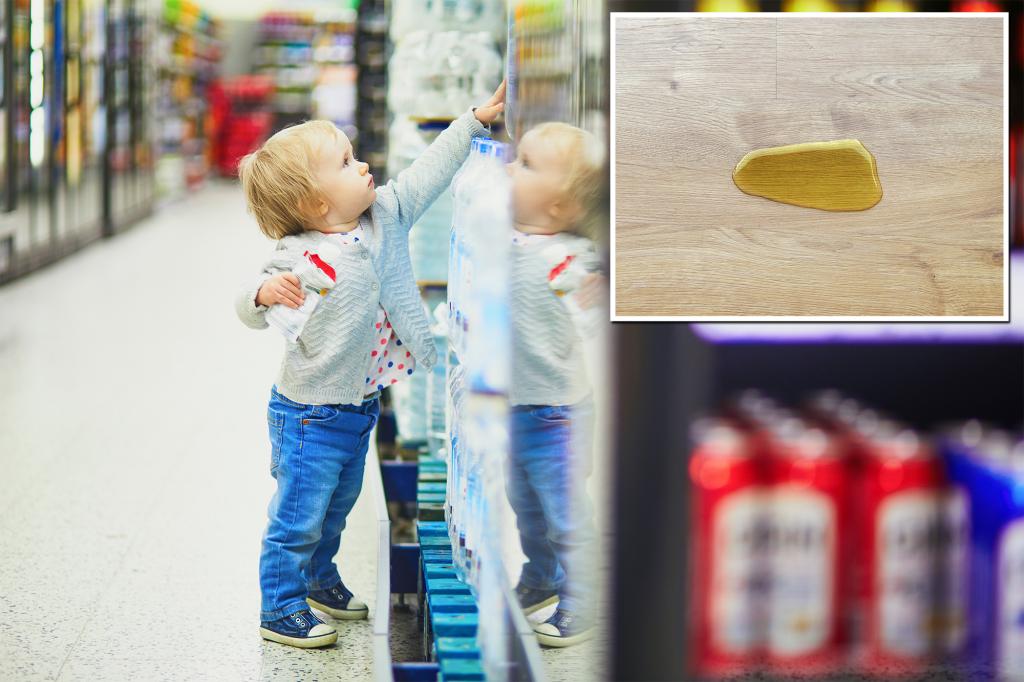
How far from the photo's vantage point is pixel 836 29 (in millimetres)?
1539

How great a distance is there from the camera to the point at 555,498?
1607 mm

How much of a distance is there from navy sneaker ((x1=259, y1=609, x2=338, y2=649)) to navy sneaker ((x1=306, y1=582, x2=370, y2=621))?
0.54 ft

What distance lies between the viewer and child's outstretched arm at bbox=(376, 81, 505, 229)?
2521mm

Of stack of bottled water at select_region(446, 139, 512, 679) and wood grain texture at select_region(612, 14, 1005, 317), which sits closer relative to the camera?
wood grain texture at select_region(612, 14, 1005, 317)

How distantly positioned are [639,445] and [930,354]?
1.47ft

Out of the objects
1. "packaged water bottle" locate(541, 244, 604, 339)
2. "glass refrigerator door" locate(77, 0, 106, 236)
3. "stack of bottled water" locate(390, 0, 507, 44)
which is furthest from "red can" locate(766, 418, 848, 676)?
"glass refrigerator door" locate(77, 0, 106, 236)

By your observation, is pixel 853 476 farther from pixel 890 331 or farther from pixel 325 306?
pixel 325 306

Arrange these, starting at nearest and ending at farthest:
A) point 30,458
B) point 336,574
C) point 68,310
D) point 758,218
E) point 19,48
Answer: point 758,218 < point 336,574 < point 30,458 < point 68,310 < point 19,48

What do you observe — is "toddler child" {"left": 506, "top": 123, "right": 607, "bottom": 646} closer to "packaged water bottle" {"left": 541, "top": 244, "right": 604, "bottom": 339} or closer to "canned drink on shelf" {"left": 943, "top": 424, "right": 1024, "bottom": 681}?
"packaged water bottle" {"left": 541, "top": 244, "right": 604, "bottom": 339}

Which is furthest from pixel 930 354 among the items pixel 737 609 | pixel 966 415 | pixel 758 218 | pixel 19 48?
pixel 19 48

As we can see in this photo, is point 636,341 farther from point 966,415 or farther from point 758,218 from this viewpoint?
point 966,415

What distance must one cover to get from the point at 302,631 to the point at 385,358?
0.58 m

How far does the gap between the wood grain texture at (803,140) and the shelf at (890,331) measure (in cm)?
2

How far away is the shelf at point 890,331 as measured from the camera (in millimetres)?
1549
